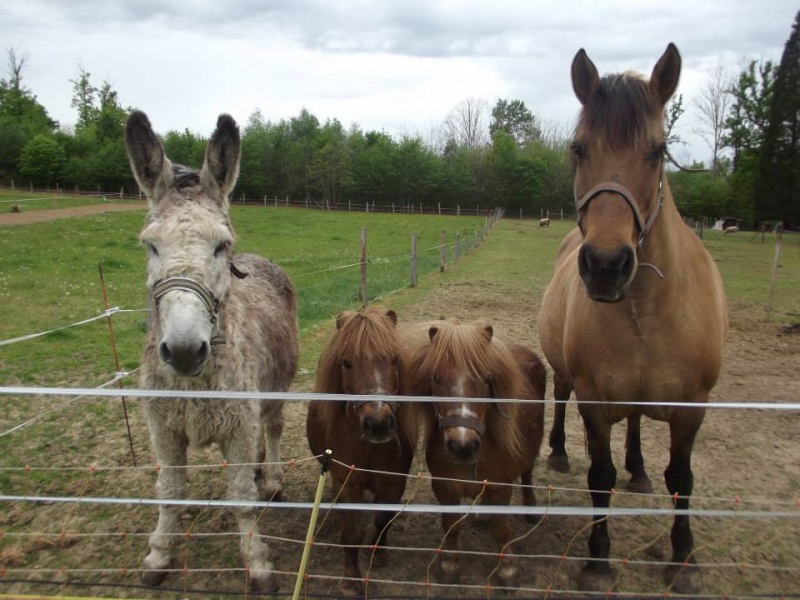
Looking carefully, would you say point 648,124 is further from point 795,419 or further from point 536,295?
point 536,295

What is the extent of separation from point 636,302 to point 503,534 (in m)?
1.59

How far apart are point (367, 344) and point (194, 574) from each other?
1.77 m

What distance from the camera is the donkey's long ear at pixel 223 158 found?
2.80 meters

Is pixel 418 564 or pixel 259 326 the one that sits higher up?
pixel 259 326

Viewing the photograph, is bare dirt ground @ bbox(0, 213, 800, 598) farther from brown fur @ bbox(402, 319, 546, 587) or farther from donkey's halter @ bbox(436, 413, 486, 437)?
donkey's halter @ bbox(436, 413, 486, 437)

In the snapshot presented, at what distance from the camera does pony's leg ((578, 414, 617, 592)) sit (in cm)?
307

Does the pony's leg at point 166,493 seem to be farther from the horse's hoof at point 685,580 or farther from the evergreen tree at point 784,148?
the evergreen tree at point 784,148

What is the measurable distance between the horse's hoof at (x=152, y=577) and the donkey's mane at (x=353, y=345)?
132cm

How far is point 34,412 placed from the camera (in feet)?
18.3

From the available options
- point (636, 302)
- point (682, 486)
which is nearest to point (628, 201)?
point (636, 302)

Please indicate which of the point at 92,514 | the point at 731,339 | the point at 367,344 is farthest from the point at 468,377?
the point at 731,339

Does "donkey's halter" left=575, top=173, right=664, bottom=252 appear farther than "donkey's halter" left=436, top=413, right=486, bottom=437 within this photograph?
No

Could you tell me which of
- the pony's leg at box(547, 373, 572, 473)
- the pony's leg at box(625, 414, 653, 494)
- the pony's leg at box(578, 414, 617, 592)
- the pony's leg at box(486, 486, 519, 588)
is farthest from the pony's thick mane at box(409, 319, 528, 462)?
the pony's leg at box(547, 373, 572, 473)

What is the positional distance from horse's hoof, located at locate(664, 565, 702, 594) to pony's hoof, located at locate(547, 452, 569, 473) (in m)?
1.52
